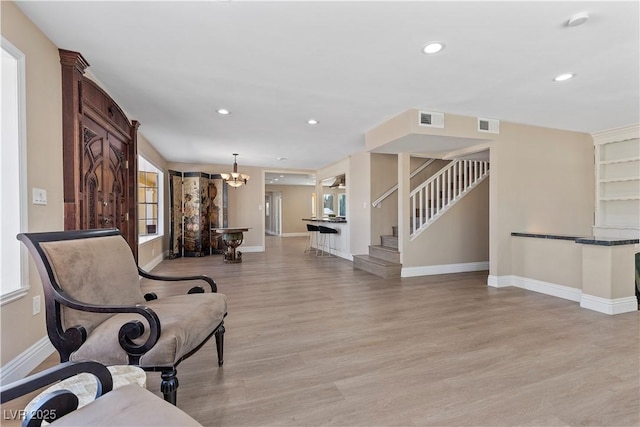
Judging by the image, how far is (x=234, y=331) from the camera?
2.70 metres

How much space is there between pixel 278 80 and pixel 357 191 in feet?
13.1

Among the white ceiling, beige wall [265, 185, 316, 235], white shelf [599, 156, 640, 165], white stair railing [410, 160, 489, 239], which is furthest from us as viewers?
beige wall [265, 185, 316, 235]

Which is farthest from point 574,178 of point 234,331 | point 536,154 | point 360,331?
point 234,331

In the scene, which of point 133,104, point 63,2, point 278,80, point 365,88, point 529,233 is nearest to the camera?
point 63,2

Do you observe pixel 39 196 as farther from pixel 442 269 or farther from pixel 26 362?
→ pixel 442 269

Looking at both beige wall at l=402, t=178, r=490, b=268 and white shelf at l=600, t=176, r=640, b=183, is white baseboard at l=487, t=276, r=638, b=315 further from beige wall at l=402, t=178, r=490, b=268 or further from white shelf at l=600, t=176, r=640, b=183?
white shelf at l=600, t=176, r=640, b=183

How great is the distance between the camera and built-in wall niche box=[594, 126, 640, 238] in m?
4.68

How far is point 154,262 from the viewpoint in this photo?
5.96m

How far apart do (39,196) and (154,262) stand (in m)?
4.23

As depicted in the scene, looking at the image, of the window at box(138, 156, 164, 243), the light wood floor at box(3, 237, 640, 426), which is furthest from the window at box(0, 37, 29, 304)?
the window at box(138, 156, 164, 243)

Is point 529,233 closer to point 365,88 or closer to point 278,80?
point 365,88

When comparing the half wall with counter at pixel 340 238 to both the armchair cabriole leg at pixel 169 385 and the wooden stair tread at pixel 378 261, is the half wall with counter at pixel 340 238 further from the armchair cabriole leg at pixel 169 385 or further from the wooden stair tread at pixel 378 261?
the armchair cabriole leg at pixel 169 385

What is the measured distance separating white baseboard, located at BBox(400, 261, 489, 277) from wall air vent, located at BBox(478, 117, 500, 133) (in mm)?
2382

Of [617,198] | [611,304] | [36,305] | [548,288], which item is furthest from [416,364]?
[617,198]
